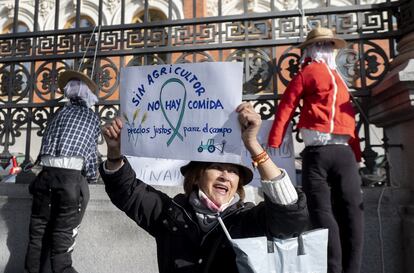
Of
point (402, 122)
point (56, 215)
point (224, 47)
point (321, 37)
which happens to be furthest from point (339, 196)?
point (56, 215)

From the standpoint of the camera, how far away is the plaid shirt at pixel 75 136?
11.1 feet

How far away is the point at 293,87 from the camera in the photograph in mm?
3143

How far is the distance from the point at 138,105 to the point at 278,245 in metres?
1.05

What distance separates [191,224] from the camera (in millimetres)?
1702

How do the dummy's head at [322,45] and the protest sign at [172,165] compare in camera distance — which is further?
the protest sign at [172,165]

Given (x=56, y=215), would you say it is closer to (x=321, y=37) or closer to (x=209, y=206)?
(x=209, y=206)

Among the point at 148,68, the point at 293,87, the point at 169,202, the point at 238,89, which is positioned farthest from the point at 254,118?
the point at 293,87

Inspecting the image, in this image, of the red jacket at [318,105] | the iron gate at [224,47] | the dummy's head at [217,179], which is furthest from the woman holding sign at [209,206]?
the iron gate at [224,47]

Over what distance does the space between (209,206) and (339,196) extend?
64.5 inches

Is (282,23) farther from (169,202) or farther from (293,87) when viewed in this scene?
(169,202)

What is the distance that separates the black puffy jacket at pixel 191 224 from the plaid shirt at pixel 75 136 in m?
1.69

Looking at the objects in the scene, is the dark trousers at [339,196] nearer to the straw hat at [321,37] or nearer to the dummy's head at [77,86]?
the straw hat at [321,37]

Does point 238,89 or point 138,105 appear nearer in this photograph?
point 238,89

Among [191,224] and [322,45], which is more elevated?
[322,45]
